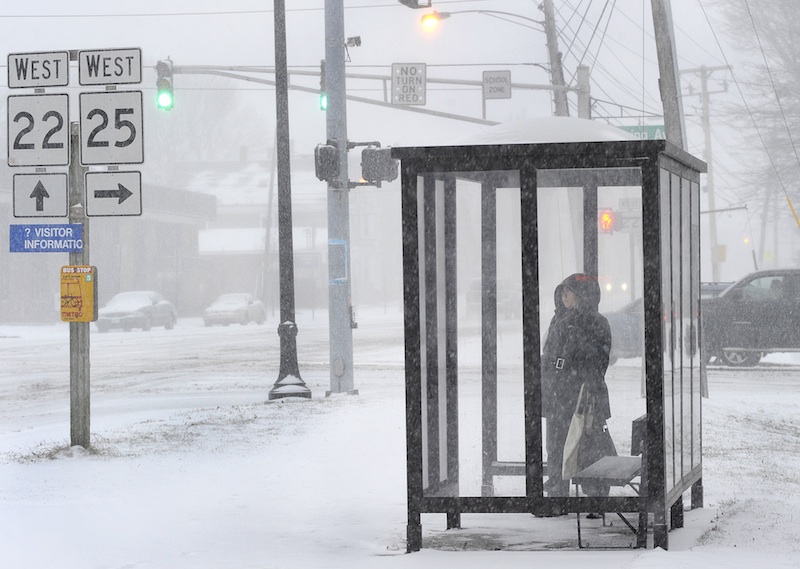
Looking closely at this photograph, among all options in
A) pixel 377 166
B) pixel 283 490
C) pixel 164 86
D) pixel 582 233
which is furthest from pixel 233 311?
pixel 582 233

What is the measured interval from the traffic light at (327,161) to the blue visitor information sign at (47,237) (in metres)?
5.92

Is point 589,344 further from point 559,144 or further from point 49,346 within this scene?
point 49,346

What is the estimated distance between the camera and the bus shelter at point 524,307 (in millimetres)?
7184

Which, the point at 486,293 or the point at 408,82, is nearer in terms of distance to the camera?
the point at 486,293

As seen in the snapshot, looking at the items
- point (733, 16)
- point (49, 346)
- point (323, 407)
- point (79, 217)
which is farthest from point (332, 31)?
point (733, 16)

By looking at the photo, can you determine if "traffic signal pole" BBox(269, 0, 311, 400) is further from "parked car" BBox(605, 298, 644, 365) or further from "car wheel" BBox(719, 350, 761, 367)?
"car wheel" BBox(719, 350, 761, 367)

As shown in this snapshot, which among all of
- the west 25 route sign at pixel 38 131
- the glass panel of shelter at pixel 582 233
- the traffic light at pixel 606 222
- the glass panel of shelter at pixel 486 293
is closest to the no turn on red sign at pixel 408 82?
the west 25 route sign at pixel 38 131

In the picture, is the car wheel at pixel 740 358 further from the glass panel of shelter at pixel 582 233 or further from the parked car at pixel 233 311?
the parked car at pixel 233 311

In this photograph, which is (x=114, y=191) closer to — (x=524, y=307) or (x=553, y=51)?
(x=524, y=307)

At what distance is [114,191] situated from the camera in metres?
11.0

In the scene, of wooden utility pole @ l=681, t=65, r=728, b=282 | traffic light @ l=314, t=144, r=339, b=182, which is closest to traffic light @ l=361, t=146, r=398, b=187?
traffic light @ l=314, t=144, r=339, b=182

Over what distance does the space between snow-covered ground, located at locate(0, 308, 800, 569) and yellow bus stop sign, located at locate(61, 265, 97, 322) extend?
1.37 m

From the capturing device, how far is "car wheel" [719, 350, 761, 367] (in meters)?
22.5

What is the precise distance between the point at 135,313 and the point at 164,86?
2017cm
